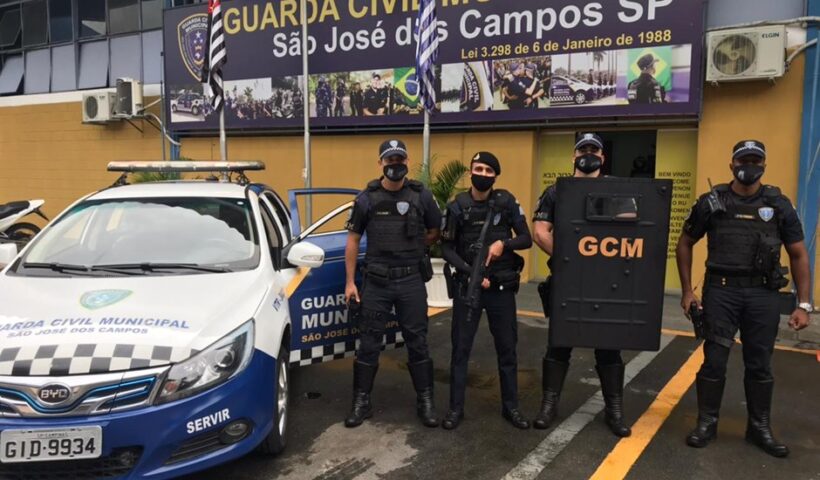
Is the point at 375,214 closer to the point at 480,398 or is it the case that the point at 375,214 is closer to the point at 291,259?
the point at 291,259

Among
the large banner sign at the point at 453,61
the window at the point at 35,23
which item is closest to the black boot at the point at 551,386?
the large banner sign at the point at 453,61

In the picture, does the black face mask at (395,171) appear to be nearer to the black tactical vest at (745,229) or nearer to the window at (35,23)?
the black tactical vest at (745,229)

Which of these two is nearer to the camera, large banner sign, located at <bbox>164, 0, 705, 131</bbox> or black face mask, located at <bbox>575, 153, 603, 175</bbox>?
black face mask, located at <bbox>575, 153, 603, 175</bbox>

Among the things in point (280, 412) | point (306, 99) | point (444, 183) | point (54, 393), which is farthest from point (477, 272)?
point (306, 99)

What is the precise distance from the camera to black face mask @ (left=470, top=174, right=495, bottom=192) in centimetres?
399

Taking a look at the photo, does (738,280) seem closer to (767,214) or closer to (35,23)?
(767,214)

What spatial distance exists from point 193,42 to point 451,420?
10.1m

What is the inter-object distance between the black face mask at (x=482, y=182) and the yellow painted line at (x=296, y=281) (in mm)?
1272

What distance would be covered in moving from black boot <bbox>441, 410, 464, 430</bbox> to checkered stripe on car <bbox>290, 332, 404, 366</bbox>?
0.65 metres

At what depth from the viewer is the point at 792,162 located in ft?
24.1

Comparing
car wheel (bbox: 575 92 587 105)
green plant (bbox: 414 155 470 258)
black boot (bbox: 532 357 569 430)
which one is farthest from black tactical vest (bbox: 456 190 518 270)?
car wheel (bbox: 575 92 587 105)

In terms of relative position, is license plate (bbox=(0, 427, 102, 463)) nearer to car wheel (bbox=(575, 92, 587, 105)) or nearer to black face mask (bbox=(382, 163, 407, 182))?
black face mask (bbox=(382, 163, 407, 182))

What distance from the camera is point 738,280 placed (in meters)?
3.71

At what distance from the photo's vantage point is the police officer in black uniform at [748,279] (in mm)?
3648
